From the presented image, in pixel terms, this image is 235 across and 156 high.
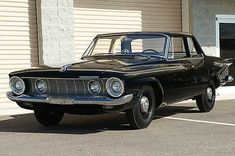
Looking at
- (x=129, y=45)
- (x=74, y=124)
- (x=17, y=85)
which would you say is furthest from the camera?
(x=129, y=45)

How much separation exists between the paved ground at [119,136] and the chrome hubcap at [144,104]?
35cm

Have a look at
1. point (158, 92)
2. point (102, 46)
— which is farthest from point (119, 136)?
point (102, 46)

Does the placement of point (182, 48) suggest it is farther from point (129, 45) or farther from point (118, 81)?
point (118, 81)

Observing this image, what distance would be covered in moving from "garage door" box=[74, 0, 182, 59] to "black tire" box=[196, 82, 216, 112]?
12.8 ft

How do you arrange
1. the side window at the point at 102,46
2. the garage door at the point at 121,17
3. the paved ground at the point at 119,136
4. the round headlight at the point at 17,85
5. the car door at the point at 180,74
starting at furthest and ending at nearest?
the garage door at the point at 121,17 < the side window at the point at 102,46 < the car door at the point at 180,74 < the round headlight at the point at 17,85 < the paved ground at the point at 119,136

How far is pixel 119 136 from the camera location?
7867 mm

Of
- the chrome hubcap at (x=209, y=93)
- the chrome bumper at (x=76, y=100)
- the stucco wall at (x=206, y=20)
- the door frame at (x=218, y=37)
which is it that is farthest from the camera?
the door frame at (x=218, y=37)

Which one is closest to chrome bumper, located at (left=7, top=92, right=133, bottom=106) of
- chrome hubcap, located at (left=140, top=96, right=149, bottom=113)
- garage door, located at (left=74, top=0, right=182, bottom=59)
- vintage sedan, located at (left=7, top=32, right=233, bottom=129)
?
vintage sedan, located at (left=7, top=32, right=233, bottom=129)

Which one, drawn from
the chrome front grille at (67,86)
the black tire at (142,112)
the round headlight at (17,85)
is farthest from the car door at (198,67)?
the round headlight at (17,85)

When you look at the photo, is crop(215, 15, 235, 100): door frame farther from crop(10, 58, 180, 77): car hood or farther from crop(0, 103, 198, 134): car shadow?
crop(10, 58, 180, 77): car hood

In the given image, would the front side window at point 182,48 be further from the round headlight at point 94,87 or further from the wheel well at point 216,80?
the round headlight at point 94,87

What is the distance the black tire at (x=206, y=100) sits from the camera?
10.8 metres

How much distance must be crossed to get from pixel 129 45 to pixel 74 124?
175cm

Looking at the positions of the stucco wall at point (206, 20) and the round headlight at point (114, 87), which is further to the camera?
the stucco wall at point (206, 20)
